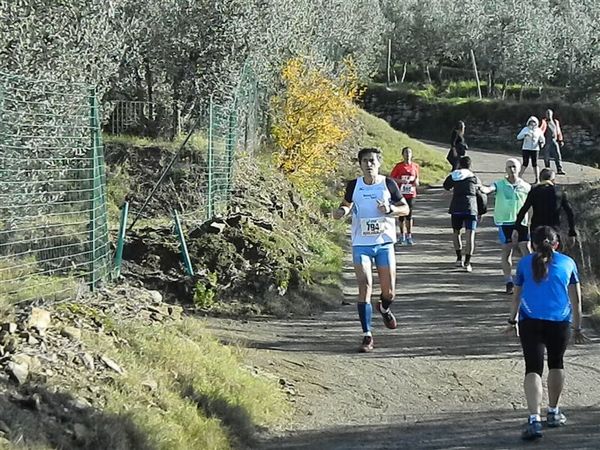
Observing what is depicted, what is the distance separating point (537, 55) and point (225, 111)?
1306 inches

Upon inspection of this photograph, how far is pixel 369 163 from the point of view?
9.16 m

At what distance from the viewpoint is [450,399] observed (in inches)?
314

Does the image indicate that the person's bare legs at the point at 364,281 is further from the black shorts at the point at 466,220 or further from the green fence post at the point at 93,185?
the black shorts at the point at 466,220

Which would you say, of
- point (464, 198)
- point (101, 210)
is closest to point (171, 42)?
point (464, 198)

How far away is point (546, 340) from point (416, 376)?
6.19 feet

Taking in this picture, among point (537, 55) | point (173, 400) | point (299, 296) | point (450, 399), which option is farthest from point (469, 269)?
point (537, 55)

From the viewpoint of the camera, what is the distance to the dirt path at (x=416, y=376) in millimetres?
7023

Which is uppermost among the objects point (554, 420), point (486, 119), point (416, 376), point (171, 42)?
point (171, 42)

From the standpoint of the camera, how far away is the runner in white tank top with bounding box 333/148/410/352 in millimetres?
9117

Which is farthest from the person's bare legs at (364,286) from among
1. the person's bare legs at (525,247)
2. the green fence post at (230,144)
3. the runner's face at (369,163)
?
the green fence post at (230,144)

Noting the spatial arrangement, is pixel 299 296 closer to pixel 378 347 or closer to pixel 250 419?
pixel 378 347

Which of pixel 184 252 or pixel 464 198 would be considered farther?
pixel 464 198

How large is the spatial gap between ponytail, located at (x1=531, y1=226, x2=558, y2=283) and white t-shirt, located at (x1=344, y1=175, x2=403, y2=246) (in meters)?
2.32

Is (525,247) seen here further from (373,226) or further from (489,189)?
(373,226)
